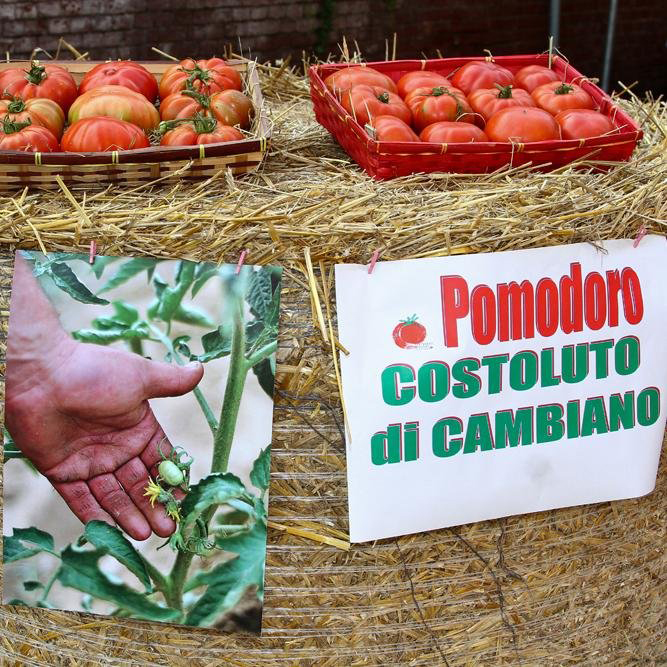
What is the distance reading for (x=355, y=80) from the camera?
2.75m

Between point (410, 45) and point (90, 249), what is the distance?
6.16 meters

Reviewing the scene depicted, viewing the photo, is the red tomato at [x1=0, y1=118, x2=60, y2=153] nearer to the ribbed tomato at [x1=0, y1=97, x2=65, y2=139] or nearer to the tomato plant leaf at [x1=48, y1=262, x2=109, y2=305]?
the ribbed tomato at [x1=0, y1=97, x2=65, y2=139]

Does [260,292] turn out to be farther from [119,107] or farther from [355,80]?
[355,80]

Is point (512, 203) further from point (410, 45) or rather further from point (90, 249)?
point (410, 45)

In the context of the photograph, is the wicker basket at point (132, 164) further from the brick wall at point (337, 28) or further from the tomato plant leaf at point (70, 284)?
the brick wall at point (337, 28)

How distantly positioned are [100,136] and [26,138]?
0.58ft

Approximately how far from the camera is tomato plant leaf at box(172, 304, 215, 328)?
2139 millimetres

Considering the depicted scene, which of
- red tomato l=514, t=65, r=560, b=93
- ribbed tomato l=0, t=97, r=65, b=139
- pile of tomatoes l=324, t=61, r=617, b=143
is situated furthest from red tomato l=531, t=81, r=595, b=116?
ribbed tomato l=0, t=97, r=65, b=139

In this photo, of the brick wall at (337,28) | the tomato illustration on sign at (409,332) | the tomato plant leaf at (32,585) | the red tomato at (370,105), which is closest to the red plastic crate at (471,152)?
the red tomato at (370,105)

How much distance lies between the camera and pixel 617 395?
7.86ft

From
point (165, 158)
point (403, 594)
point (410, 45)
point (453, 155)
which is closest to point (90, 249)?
point (165, 158)

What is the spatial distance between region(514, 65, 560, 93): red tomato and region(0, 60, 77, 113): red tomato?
4.28 feet

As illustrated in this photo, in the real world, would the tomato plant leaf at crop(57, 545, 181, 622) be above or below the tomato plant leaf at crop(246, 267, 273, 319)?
below

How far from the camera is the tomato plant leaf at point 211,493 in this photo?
220 centimetres
